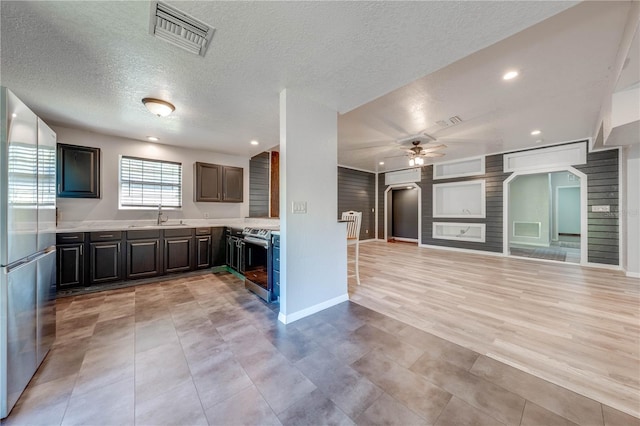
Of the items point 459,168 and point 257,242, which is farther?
point 459,168

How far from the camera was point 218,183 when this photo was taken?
5.04m

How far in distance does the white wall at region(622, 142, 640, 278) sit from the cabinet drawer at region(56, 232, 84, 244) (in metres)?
9.19

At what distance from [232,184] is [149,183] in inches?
60.3

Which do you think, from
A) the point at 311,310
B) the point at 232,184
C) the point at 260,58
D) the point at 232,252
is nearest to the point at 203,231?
the point at 232,252

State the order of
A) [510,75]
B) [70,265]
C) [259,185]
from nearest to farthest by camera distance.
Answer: [510,75] → [70,265] → [259,185]

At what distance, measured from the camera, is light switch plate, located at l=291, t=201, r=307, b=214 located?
2.60 m

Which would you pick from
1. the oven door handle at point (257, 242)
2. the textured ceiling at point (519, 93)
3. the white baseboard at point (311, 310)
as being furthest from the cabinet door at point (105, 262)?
the textured ceiling at point (519, 93)

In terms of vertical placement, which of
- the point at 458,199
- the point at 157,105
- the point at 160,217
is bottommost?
the point at 160,217

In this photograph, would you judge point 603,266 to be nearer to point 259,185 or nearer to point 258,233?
point 258,233

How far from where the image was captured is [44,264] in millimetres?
1902

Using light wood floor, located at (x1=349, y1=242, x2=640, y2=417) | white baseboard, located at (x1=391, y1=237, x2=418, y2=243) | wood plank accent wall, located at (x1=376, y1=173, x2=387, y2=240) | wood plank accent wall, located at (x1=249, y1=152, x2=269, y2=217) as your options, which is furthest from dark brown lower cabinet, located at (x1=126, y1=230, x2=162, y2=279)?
white baseboard, located at (x1=391, y1=237, x2=418, y2=243)

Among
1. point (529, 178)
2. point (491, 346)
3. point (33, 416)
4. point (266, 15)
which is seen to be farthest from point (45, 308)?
point (529, 178)

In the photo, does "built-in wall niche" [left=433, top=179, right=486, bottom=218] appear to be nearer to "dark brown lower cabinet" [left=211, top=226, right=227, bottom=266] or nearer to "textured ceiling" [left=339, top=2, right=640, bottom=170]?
"textured ceiling" [left=339, top=2, right=640, bottom=170]

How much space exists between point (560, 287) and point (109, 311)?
6.37 m
